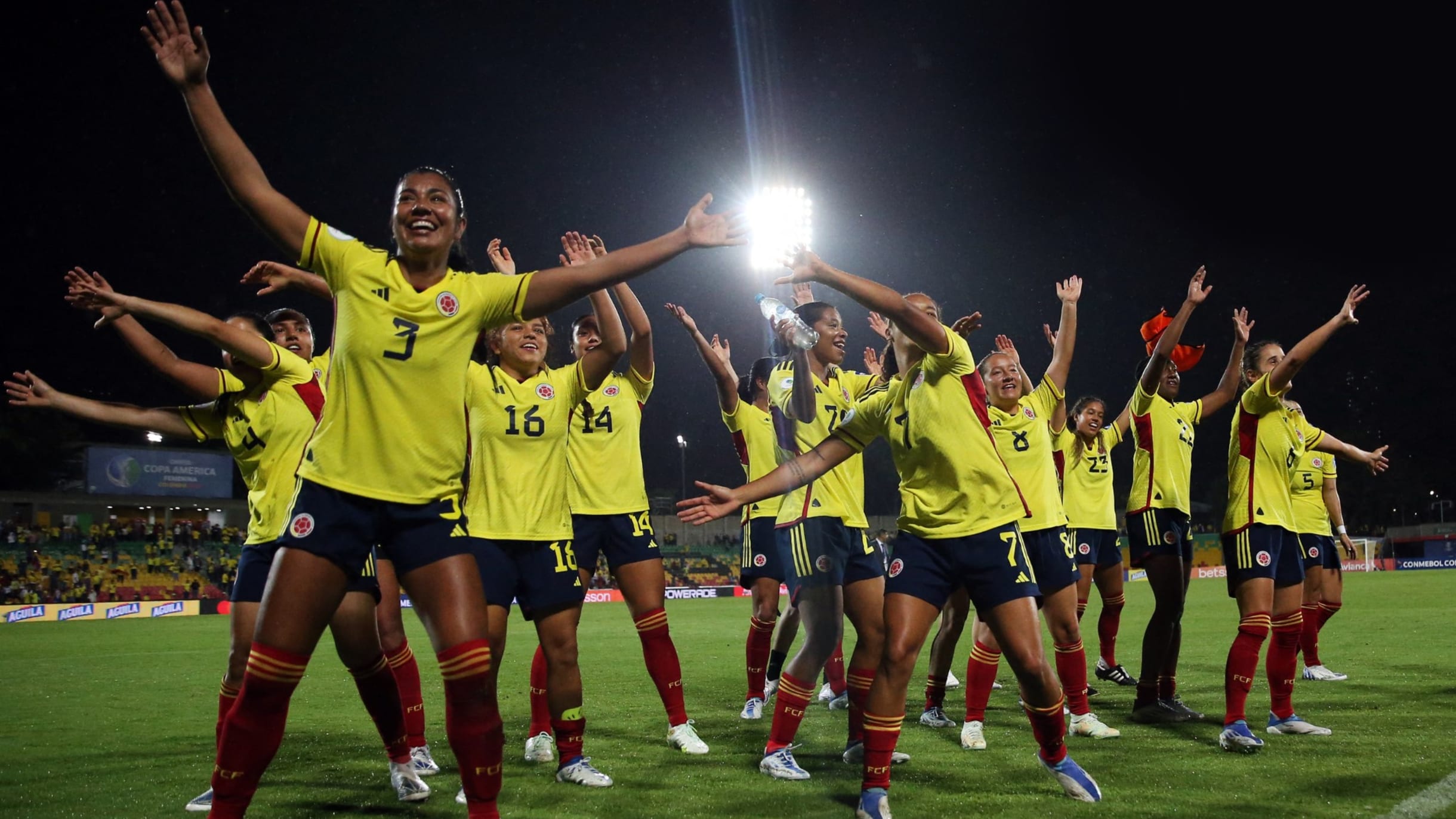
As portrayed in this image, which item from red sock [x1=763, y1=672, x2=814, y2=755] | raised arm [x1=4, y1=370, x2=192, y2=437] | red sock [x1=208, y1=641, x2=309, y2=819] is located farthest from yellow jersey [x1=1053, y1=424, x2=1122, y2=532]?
red sock [x1=208, y1=641, x2=309, y2=819]

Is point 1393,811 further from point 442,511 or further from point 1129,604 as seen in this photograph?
point 1129,604

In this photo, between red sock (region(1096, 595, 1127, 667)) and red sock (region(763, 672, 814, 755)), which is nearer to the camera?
red sock (region(763, 672, 814, 755))

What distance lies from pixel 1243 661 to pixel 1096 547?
12.4 ft

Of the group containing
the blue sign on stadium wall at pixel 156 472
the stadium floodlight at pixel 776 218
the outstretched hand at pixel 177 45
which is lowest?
the outstretched hand at pixel 177 45

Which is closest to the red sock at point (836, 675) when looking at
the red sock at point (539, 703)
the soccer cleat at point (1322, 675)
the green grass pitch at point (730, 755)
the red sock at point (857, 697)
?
the green grass pitch at point (730, 755)

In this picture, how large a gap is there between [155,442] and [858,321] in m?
41.5

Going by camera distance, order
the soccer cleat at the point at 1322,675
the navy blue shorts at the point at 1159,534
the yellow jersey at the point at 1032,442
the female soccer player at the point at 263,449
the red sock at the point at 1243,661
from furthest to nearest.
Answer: the soccer cleat at the point at 1322,675
the navy blue shorts at the point at 1159,534
the yellow jersey at the point at 1032,442
the red sock at the point at 1243,661
the female soccer player at the point at 263,449

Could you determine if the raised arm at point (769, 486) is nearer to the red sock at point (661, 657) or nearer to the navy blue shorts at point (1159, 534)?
the red sock at point (661, 657)

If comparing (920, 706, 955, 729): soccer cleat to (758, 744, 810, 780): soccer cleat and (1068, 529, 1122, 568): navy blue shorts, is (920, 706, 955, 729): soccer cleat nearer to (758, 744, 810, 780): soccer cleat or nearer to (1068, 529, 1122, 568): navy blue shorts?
(758, 744, 810, 780): soccer cleat

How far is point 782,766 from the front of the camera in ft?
20.1

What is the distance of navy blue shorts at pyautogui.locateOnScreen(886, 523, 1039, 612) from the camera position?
5359 millimetres

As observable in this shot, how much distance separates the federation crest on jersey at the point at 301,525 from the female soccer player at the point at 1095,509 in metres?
8.17

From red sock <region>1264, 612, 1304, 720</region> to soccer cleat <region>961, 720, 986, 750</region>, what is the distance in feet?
6.60

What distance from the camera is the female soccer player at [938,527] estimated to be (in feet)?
17.0
